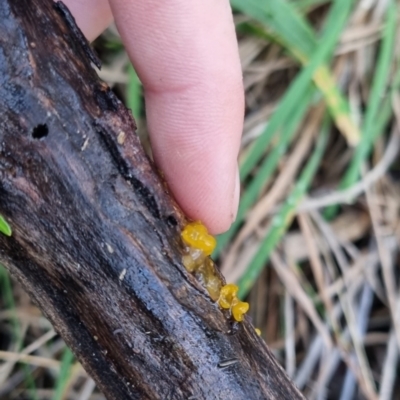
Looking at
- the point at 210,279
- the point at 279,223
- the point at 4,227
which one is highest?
the point at 4,227

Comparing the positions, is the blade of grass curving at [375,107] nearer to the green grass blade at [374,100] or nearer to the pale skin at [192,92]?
the green grass blade at [374,100]

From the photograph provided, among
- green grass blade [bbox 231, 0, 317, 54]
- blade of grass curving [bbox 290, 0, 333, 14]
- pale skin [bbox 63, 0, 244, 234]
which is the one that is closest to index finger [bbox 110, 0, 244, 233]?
pale skin [bbox 63, 0, 244, 234]

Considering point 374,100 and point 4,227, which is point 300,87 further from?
point 4,227

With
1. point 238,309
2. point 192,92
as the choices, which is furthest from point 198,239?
point 192,92

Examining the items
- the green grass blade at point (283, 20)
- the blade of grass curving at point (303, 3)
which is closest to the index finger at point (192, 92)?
the green grass blade at point (283, 20)

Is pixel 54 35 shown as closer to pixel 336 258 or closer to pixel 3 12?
pixel 3 12

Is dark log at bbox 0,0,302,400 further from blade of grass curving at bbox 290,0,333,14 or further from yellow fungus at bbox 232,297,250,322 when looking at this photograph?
blade of grass curving at bbox 290,0,333,14

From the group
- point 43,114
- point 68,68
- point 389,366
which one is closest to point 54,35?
point 68,68
